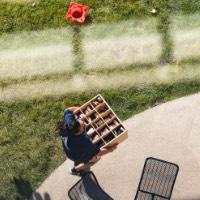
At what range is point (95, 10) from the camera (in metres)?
9.31

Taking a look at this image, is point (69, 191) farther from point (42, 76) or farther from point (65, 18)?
point (65, 18)

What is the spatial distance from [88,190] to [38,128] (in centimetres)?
136

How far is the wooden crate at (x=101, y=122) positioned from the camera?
7.85 meters

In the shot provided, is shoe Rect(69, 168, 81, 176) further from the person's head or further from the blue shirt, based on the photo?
the person's head

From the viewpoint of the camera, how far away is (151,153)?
26.6ft

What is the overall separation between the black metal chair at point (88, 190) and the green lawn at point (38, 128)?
55 centimetres

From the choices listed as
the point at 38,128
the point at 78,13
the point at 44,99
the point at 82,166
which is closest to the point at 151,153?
the point at 82,166

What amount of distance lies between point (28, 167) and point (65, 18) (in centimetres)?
271

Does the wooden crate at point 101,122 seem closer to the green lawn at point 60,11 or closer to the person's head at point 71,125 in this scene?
the person's head at point 71,125

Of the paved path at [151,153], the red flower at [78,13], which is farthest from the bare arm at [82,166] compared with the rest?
the red flower at [78,13]

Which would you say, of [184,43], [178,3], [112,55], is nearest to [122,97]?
[112,55]

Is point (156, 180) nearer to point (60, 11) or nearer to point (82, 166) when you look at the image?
point (82, 166)

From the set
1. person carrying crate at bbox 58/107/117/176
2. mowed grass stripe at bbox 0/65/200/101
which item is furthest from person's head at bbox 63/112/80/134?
mowed grass stripe at bbox 0/65/200/101

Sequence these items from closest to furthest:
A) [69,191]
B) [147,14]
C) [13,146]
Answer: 1. [69,191]
2. [13,146]
3. [147,14]
